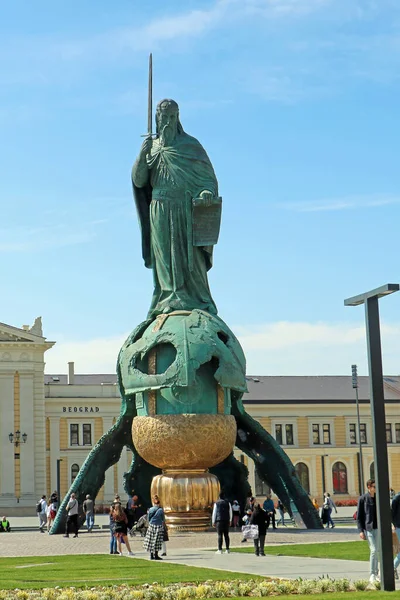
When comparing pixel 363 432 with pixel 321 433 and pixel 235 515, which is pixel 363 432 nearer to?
pixel 321 433

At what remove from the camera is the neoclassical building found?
6962 centimetres

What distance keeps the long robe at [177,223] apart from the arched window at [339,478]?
48.5 metres

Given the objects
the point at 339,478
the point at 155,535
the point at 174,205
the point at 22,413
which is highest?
the point at 174,205

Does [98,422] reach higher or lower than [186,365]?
higher

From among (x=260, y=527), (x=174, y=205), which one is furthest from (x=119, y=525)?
(x=174, y=205)

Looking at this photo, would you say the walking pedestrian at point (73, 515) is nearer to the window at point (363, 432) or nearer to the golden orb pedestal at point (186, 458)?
the golden orb pedestal at point (186, 458)

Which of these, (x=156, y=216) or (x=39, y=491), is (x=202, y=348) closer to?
(x=156, y=216)

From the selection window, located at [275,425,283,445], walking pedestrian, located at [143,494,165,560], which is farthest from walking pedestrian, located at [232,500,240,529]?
window, located at [275,425,283,445]

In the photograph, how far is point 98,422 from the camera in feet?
243

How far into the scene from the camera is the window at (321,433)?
77250mm

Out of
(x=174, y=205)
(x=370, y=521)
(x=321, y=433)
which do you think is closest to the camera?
(x=370, y=521)

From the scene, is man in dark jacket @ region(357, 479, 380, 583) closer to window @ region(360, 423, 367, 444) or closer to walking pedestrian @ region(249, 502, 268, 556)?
walking pedestrian @ region(249, 502, 268, 556)

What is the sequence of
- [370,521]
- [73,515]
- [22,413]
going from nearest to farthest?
[370,521] < [73,515] < [22,413]

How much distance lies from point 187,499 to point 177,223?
24.5ft
